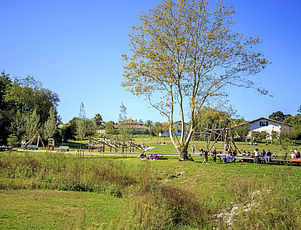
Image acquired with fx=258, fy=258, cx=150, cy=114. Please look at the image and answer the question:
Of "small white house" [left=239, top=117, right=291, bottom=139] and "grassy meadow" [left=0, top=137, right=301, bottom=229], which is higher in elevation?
"small white house" [left=239, top=117, right=291, bottom=139]

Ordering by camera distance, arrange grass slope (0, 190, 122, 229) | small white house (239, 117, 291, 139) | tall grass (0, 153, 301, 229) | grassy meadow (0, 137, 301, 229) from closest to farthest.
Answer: tall grass (0, 153, 301, 229), grassy meadow (0, 137, 301, 229), grass slope (0, 190, 122, 229), small white house (239, 117, 291, 139)

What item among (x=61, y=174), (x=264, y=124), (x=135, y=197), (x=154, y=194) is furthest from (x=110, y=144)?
(x=264, y=124)

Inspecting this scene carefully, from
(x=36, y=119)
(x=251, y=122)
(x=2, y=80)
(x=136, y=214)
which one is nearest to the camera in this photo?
(x=136, y=214)

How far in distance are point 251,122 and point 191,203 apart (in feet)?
237

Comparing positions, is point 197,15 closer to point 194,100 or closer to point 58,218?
point 194,100

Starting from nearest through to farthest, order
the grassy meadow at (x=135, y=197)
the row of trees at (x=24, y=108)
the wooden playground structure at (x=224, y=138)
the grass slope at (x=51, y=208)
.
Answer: the grassy meadow at (x=135, y=197)
the grass slope at (x=51, y=208)
the wooden playground structure at (x=224, y=138)
the row of trees at (x=24, y=108)

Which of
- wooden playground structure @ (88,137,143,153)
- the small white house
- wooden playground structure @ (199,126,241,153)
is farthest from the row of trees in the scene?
the small white house

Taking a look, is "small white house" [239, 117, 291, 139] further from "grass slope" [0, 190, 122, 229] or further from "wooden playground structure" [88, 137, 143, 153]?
"grass slope" [0, 190, 122, 229]

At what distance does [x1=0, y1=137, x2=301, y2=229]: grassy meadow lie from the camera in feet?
27.4

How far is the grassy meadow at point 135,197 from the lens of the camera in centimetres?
837

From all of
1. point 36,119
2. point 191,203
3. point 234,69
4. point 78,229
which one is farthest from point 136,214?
point 36,119

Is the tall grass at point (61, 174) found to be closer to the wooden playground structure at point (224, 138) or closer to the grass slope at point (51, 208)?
the grass slope at point (51, 208)

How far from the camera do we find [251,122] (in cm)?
7706

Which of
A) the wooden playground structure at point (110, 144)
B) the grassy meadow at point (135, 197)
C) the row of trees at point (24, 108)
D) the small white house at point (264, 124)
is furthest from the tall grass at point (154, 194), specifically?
the small white house at point (264, 124)
